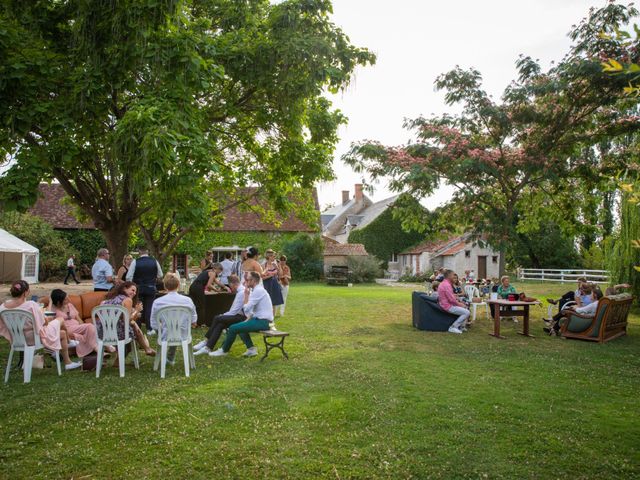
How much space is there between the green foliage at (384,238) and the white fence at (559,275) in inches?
440

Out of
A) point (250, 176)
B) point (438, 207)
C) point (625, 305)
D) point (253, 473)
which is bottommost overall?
point (253, 473)

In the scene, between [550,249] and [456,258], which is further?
[456,258]

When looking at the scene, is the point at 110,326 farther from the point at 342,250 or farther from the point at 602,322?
the point at 342,250

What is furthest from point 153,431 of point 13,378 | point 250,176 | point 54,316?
point 250,176

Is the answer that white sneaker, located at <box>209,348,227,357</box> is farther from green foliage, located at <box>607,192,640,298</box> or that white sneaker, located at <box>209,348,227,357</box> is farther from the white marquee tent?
the white marquee tent

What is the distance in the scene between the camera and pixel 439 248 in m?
40.8

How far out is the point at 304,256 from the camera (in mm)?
35594

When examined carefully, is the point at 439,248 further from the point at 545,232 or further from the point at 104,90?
the point at 104,90

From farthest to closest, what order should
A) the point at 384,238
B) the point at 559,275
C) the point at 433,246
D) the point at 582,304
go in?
the point at 384,238
the point at 433,246
the point at 559,275
the point at 582,304

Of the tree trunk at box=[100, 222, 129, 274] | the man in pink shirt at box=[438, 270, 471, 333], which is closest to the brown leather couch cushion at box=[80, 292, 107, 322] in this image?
the tree trunk at box=[100, 222, 129, 274]

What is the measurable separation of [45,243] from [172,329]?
91.8 feet

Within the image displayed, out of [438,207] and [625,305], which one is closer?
[625,305]

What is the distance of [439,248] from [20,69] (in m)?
35.9

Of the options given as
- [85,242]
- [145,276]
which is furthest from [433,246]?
[145,276]
